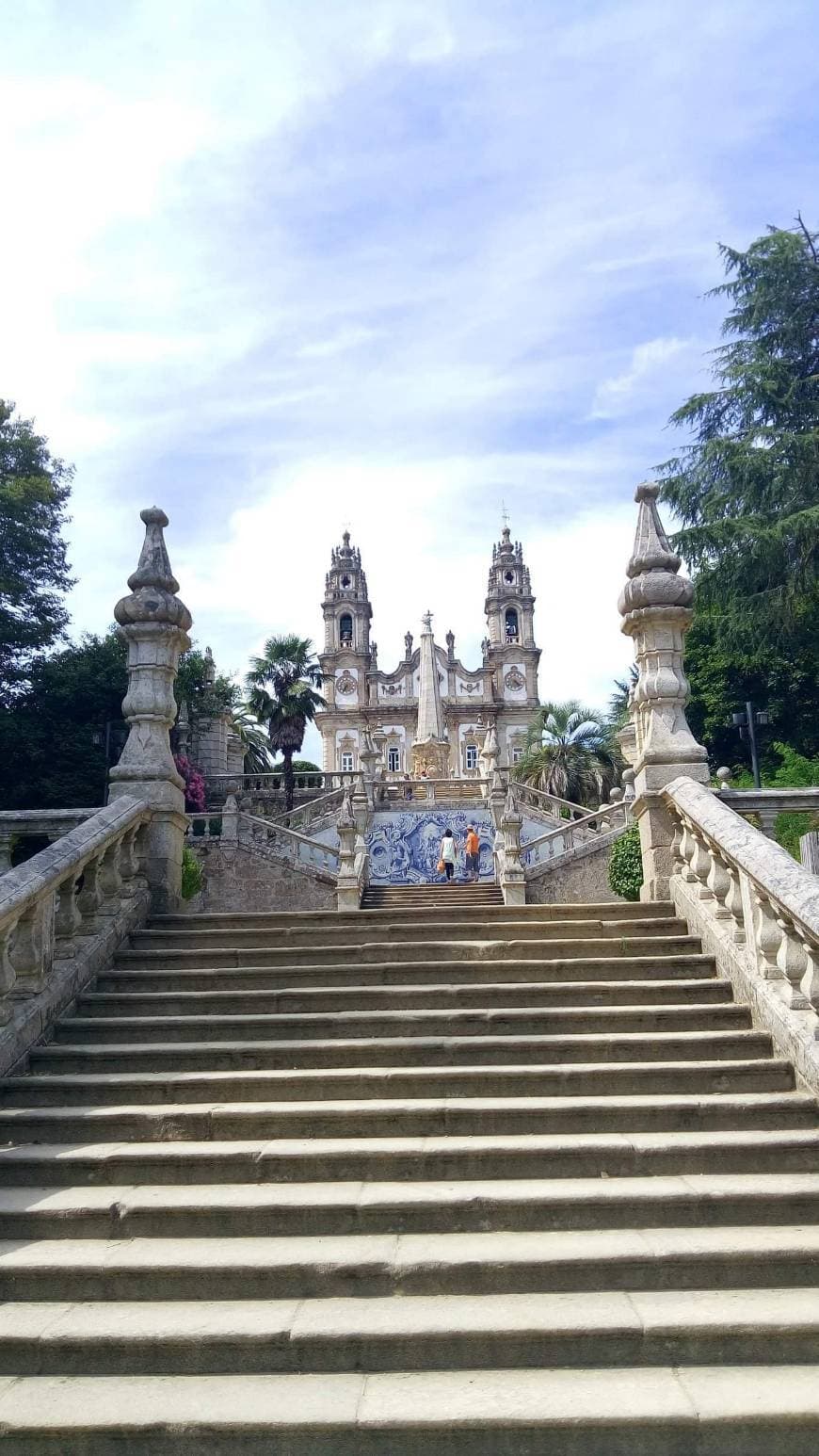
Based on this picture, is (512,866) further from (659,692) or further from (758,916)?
(758,916)

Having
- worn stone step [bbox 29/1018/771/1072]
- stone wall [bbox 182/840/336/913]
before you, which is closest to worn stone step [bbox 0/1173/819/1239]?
worn stone step [bbox 29/1018/771/1072]

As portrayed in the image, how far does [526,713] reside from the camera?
71812mm

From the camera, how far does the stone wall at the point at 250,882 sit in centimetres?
2288

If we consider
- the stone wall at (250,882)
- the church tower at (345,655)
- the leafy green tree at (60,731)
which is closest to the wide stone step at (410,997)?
the stone wall at (250,882)

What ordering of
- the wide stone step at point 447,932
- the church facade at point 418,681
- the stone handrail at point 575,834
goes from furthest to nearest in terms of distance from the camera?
the church facade at point 418,681, the stone handrail at point 575,834, the wide stone step at point 447,932

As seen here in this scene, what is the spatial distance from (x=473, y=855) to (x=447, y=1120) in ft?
70.6

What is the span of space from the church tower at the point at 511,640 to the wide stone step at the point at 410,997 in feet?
209

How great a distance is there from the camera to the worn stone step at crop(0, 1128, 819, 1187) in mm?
4230

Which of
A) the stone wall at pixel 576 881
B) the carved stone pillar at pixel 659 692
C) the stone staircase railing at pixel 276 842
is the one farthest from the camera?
the stone staircase railing at pixel 276 842

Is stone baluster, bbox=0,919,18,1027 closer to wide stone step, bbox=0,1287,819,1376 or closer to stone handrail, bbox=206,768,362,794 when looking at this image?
wide stone step, bbox=0,1287,819,1376

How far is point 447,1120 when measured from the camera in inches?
179

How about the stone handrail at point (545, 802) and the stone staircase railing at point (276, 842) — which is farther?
the stone handrail at point (545, 802)

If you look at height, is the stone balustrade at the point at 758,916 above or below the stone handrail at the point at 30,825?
below

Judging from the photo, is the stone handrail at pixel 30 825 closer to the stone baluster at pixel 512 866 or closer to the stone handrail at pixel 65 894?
the stone handrail at pixel 65 894
